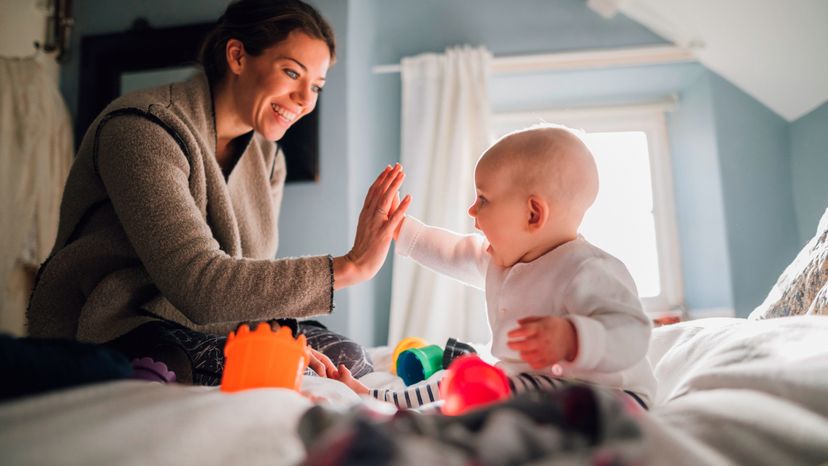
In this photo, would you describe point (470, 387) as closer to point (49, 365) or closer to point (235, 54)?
point (49, 365)

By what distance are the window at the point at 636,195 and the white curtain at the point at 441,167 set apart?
1.27 feet

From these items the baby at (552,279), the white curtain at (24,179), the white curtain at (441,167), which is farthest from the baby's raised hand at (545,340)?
the white curtain at (24,179)

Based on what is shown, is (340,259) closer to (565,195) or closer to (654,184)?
(565,195)

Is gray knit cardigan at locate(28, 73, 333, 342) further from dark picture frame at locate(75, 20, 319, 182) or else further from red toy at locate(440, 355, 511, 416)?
dark picture frame at locate(75, 20, 319, 182)

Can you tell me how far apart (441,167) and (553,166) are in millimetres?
1679

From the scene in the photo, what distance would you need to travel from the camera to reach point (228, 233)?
1.33 meters

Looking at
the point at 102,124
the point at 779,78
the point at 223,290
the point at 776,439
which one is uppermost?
the point at 779,78

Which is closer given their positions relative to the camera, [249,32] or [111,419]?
[111,419]

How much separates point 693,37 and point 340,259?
2129 mm

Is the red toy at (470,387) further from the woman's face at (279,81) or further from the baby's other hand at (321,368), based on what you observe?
the woman's face at (279,81)

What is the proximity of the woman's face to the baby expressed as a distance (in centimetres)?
63

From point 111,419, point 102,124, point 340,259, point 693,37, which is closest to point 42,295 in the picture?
point 102,124

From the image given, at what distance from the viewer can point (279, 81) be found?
4.68 feet

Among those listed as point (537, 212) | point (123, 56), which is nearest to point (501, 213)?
point (537, 212)
